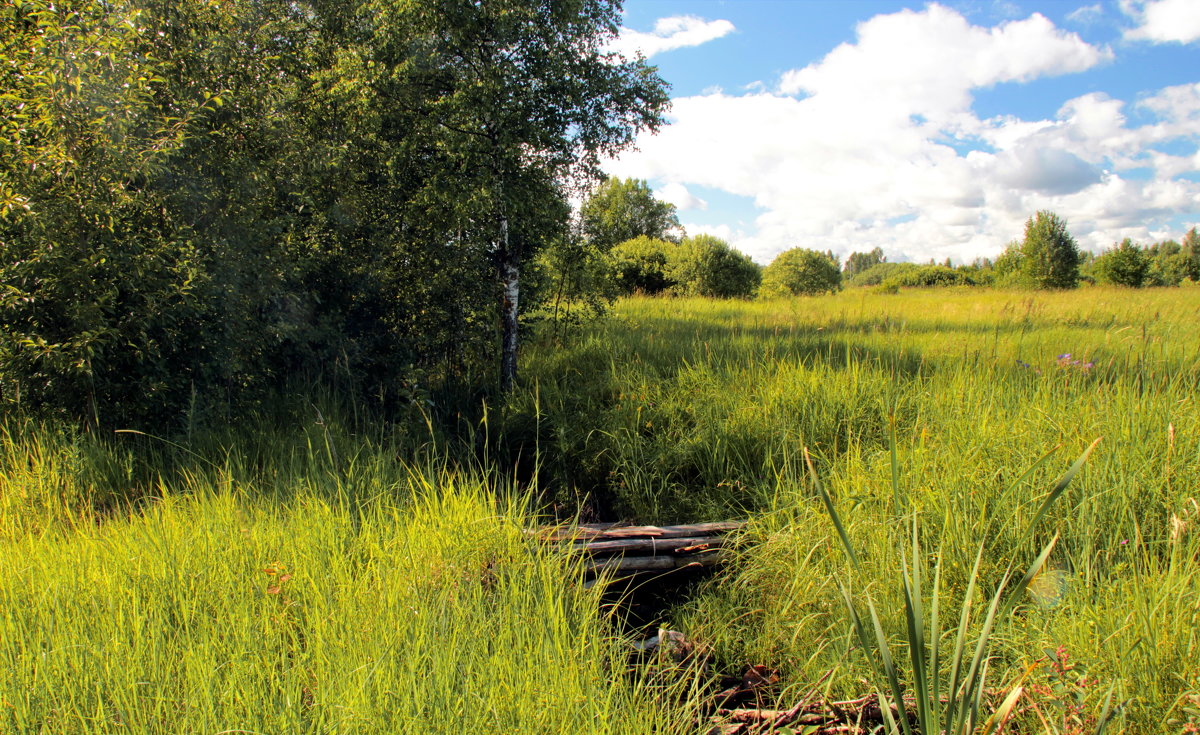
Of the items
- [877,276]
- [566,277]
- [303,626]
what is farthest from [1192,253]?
[303,626]

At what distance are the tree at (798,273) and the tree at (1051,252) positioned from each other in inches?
445

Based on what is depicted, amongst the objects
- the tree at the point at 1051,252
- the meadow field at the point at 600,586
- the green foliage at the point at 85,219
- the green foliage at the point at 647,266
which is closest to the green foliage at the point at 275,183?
the green foliage at the point at 85,219

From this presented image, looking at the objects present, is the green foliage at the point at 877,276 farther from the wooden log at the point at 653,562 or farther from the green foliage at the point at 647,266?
the wooden log at the point at 653,562

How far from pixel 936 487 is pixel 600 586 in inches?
70.9

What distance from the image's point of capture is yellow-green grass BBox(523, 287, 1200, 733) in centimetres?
197

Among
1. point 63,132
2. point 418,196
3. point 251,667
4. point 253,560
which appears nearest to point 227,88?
point 63,132

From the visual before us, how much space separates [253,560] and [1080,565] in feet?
11.5

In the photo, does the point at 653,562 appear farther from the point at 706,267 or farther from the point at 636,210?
the point at 636,210

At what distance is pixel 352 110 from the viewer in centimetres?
628

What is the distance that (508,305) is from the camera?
702 centimetres

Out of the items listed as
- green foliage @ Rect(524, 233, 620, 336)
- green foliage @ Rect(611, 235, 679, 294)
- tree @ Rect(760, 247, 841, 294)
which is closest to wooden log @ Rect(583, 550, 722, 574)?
green foliage @ Rect(524, 233, 620, 336)

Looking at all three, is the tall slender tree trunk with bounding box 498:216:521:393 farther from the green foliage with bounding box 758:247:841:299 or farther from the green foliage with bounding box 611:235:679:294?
the green foliage with bounding box 758:247:841:299

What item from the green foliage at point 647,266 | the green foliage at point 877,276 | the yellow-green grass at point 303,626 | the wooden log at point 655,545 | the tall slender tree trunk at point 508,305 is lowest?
the wooden log at point 655,545

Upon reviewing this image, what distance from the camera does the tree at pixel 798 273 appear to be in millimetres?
39375
